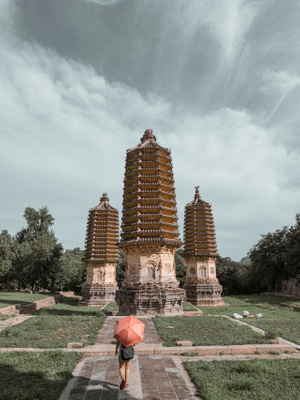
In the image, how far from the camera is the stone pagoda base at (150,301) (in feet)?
62.1

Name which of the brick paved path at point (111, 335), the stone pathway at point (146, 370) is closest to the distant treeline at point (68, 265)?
the brick paved path at point (111, 335)

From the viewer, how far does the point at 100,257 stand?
34.4m

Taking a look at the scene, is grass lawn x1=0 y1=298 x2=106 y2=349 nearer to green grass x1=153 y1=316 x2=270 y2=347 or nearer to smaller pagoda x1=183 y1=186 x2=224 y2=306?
green grass x1=153 y1=316 x2=270 y2=347

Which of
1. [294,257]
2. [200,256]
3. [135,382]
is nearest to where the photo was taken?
[135,382]

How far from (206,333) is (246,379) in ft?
16.7

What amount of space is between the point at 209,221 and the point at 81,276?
86.7 feet

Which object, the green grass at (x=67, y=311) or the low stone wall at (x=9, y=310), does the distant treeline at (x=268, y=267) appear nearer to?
the green grass at (x=67, y=311)

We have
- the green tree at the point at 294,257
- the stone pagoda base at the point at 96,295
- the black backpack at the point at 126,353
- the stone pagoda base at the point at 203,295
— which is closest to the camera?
the black backpack at the point at 126,353

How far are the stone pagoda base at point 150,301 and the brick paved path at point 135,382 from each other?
10.7m

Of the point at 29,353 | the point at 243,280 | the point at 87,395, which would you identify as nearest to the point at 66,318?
the point at 29,353

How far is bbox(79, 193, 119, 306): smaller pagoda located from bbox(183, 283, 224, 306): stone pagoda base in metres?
9.77

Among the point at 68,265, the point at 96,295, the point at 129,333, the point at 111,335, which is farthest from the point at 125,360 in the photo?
the point at 68,265

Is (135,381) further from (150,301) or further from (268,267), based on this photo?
(268,267)

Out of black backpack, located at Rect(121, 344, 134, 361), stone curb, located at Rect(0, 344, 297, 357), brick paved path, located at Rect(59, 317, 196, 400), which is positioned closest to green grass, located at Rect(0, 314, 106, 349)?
stone curb, located at Rect(0, 344, 297, 357)
